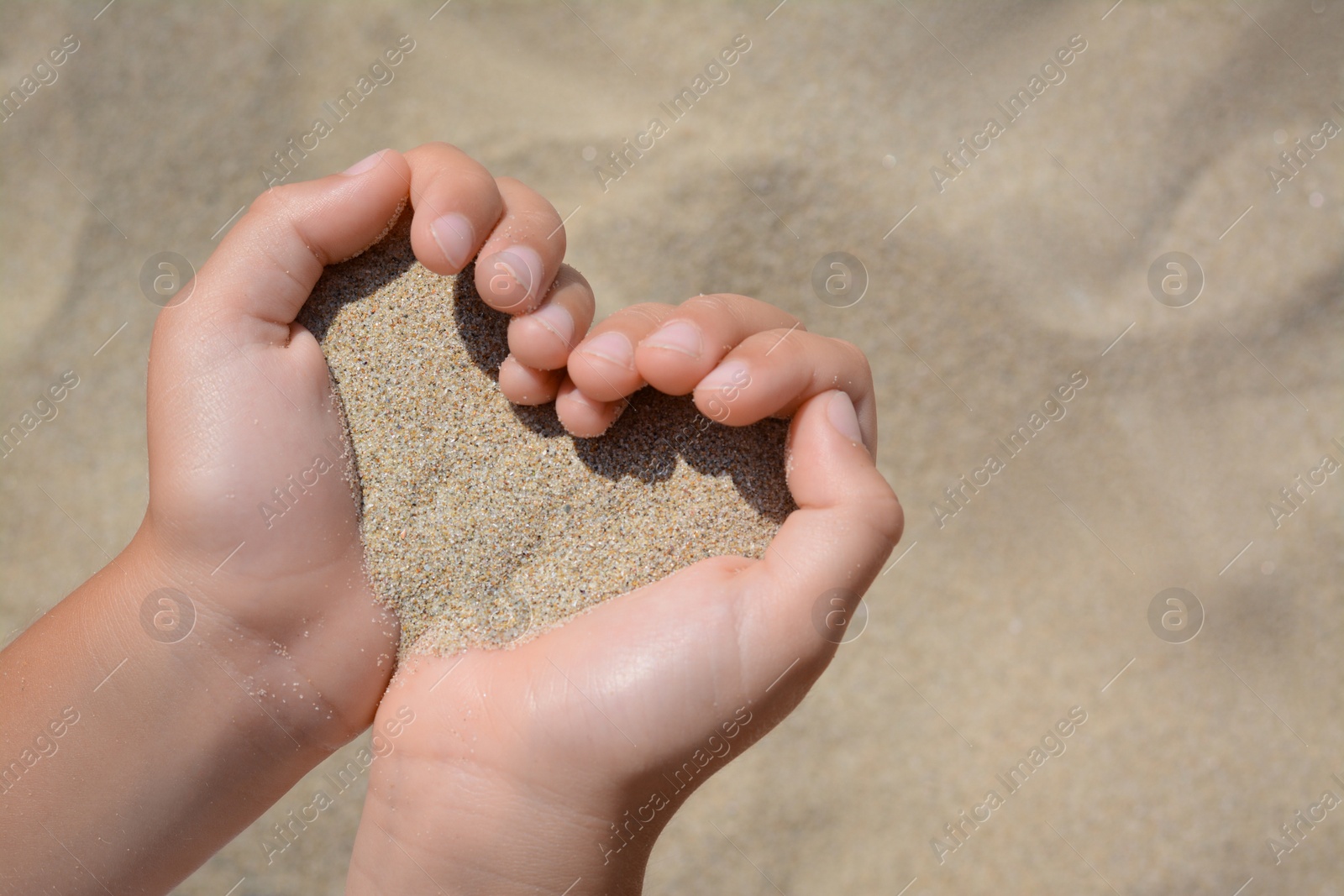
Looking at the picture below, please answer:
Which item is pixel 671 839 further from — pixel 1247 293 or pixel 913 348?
pixel 1247 293

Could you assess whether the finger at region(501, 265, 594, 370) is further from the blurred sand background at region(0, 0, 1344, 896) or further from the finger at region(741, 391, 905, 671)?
the blurred sand background at region(0, 0, 1344, 896)

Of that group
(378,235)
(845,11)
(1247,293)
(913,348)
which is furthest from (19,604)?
(1247,293)

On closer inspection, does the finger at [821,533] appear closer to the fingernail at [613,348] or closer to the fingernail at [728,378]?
the fingernail at [728,378]

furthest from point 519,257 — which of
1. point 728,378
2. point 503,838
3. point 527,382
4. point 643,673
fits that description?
point 503,838

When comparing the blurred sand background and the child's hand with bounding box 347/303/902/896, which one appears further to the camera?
the blurred sand background

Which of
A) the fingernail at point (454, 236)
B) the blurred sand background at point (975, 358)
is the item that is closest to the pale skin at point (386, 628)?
the fingernail at point (454, 236)

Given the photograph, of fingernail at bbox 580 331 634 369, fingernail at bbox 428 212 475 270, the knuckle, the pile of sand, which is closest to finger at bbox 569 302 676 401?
fingernail at bbox 580 331 634 369

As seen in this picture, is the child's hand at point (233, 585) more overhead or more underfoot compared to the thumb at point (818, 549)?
more overhead
